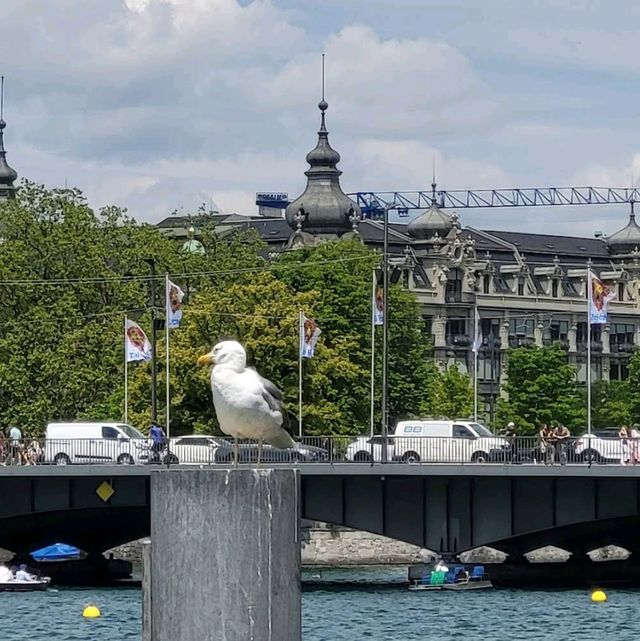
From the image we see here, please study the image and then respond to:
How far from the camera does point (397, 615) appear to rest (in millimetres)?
57656

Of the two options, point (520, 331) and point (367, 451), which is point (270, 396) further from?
point (520, 331)

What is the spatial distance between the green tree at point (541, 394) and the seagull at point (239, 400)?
330 feet

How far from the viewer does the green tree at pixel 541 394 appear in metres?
114

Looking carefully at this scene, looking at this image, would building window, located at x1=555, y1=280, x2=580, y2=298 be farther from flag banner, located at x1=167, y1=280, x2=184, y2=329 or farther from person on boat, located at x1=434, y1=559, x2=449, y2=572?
person on boat, located at x1=434, y1=559, x2=449, y2=572

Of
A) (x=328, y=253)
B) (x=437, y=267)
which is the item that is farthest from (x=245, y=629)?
(x=437, y=267)

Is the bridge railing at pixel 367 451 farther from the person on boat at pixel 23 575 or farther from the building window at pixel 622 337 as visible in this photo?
the building window at pixel 622 337

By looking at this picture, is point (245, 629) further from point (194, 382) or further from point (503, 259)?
point (503, 259)

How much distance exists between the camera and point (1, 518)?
70375 mm

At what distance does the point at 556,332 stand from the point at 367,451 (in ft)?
324

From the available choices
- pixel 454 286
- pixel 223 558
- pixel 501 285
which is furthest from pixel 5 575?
pixel 501 285

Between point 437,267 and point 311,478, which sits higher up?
point 437,267

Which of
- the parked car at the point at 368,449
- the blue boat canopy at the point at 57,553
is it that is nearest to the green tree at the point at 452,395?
the blue boat canopy at the point at 57,553

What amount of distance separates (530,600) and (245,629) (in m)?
54.2

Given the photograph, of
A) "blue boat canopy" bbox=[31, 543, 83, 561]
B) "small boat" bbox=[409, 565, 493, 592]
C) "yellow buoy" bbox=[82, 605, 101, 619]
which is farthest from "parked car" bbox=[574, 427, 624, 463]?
"blue boat canopy" bbox=[31, 543, 83, 561]
